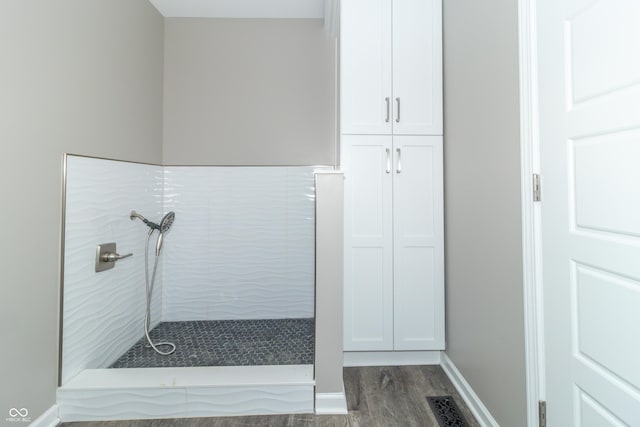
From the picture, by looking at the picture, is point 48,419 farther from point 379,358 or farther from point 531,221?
point 531,221

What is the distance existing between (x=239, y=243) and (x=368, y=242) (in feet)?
3.79

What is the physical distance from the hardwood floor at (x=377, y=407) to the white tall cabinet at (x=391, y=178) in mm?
187

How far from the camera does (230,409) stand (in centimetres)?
159

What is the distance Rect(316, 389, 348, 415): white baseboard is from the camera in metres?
1.59

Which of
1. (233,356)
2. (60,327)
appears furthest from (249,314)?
(60,327)

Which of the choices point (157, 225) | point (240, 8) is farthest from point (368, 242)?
point (240, 8)

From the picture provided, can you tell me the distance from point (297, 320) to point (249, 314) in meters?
0.40

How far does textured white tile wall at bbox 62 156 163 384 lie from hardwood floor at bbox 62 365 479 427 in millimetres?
412

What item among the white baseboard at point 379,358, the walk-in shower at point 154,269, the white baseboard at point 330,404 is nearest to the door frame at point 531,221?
the white baseboard at point 330,404

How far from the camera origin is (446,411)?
162 cm

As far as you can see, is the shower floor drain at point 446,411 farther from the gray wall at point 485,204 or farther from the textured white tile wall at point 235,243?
the textured white tile wall at point 235,243

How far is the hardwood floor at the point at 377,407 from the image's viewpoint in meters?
1.53

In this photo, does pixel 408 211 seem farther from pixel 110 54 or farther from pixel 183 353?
pixel 110 54

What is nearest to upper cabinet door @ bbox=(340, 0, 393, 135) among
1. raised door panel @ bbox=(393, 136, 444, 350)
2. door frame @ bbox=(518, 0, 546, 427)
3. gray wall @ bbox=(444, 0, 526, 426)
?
raised door panel @ bbox=(393, 136, 444, 350)
